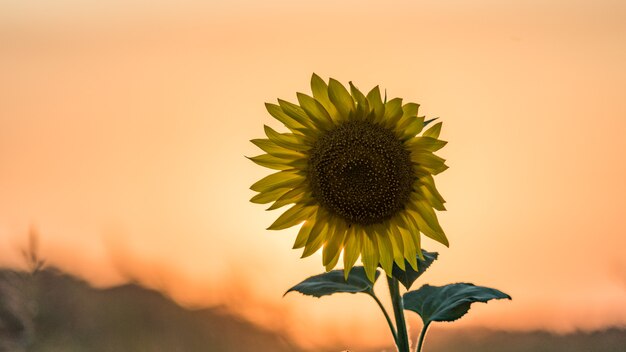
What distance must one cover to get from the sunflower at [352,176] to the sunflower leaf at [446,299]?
0.08 m

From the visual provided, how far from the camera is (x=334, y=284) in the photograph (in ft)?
3.89

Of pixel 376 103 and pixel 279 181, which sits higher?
pixel 376 103

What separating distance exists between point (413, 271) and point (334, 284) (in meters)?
0.13

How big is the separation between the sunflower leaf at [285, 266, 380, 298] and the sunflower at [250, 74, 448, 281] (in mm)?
16

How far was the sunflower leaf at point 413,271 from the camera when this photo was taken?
1113 mm

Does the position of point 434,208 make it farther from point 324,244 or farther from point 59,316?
point 59,316

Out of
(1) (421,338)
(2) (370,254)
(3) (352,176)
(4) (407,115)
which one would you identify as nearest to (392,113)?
(4) (407,115)

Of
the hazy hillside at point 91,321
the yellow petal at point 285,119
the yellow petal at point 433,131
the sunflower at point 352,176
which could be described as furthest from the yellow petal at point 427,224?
the hazy hillside at point 91,321

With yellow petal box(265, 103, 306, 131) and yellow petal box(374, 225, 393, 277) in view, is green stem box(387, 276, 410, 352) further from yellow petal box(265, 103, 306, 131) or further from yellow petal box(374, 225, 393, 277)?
yellow petal box(265, 103, 306, 131)

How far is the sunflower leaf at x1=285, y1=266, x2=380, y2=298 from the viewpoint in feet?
Result: 3.77

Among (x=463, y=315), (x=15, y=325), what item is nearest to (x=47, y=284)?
(x=15, y=325)

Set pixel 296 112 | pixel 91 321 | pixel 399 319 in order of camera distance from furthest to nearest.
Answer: pixel 91 321
pixel 296 112
pixel 399 319

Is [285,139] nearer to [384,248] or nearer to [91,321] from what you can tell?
[384,248]

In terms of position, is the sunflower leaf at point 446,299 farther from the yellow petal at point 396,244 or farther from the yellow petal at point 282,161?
the yellow petal at point 282,161
